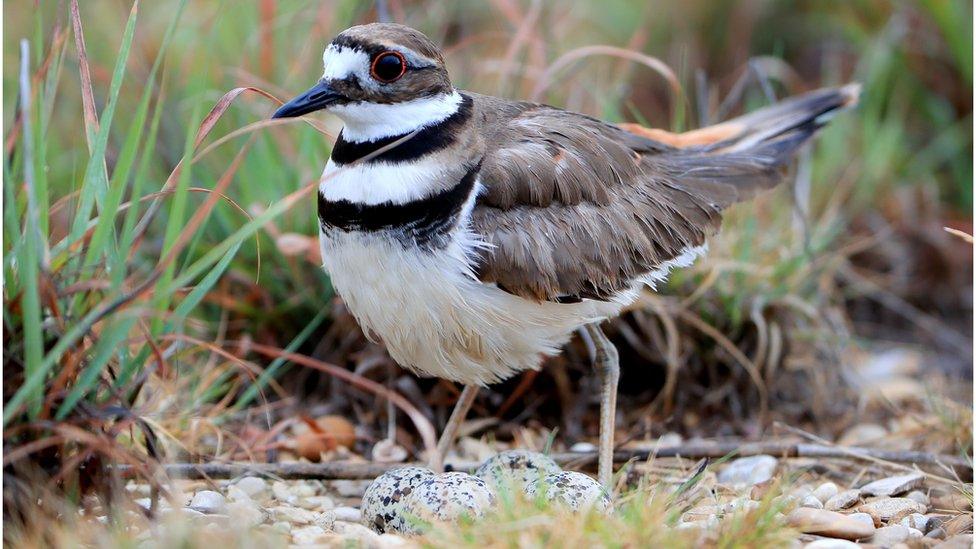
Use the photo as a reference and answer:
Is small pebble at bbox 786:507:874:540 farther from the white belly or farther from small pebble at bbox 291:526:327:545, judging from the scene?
small pebble at bbox 291:526:327:545

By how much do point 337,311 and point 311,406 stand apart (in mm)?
366

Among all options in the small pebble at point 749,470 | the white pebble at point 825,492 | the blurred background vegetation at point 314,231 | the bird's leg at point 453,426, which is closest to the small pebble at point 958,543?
the white pebble at point 825,492

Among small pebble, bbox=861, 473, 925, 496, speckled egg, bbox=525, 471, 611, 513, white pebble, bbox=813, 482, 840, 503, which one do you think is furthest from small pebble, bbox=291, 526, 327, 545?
small pebble, bbox=861, 473, 925, 496

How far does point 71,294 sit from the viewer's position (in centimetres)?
255

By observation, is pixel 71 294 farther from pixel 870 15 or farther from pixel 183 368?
pixel 870 15

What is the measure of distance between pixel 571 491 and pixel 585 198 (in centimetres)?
86

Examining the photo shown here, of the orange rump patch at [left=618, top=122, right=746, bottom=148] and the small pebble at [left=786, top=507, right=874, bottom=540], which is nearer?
the small pebble at [left=786, top=507, right=874, bottom=540]

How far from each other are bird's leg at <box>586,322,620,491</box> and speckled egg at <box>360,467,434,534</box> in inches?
25.7

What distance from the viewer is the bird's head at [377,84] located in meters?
2.87

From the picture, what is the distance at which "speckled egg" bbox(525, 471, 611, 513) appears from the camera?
2.75 metres

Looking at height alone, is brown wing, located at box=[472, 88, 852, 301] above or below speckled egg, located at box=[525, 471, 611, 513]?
above

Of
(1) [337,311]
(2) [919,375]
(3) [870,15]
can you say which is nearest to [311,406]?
(1) [337,311]

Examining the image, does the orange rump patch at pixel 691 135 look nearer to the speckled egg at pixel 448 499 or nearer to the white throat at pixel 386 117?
the white throat at pixel 386 117

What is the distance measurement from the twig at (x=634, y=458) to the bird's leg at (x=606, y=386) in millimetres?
104
